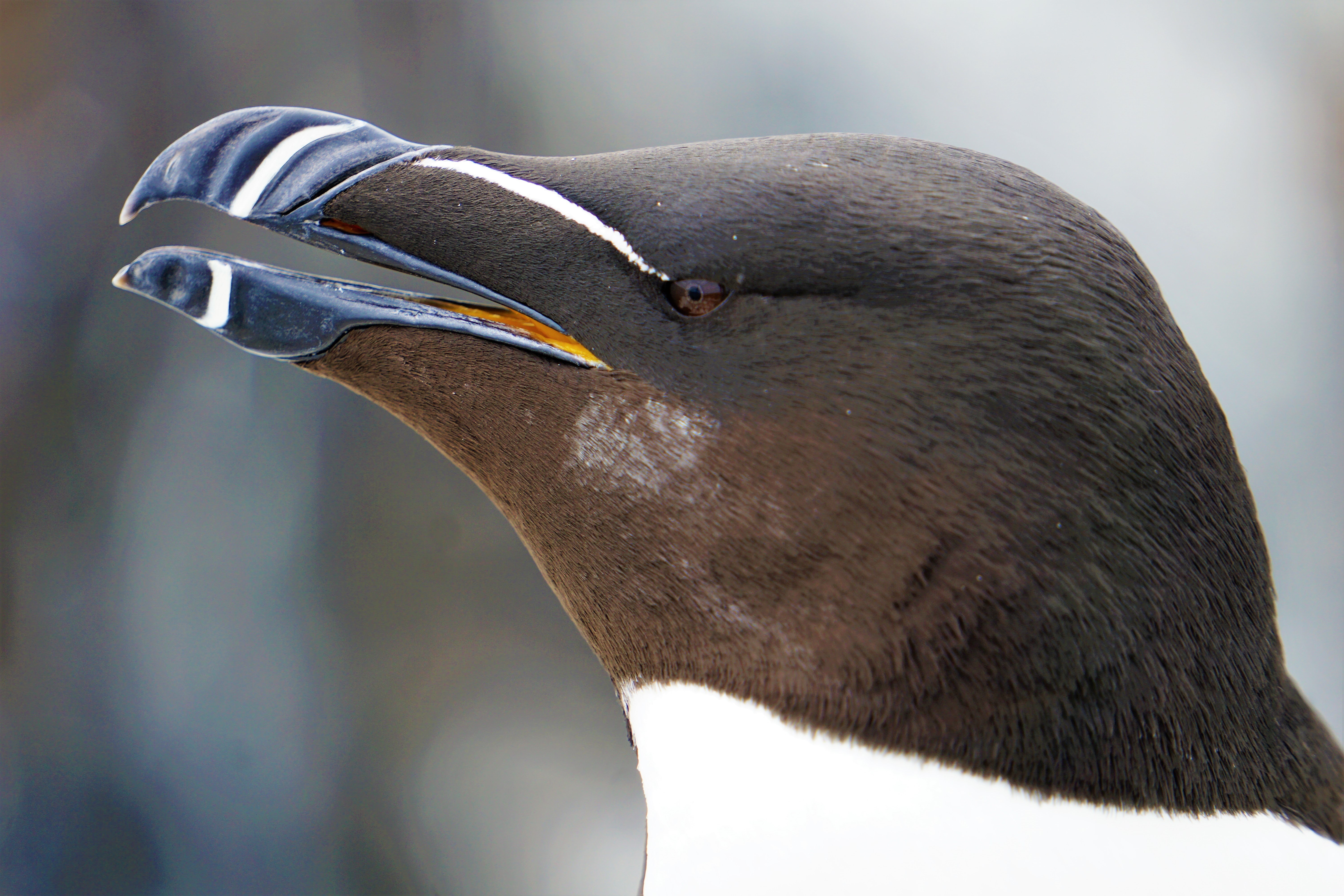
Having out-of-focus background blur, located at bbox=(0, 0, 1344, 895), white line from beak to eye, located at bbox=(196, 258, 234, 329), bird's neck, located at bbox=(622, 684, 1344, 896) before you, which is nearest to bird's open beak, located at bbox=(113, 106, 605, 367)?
white line from beak to eye, located at bbox=(196, 258, 234, 329)

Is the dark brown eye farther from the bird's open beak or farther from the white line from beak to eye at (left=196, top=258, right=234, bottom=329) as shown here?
the white line from beak to eye at (left=196, top=258, right=234, bottom=329)

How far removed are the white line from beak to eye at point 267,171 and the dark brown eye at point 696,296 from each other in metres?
0.38

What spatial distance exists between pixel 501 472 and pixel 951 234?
442mm

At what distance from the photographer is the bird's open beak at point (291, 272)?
2.94 ft

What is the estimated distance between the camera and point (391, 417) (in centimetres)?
278

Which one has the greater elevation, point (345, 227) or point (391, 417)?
point (345, 227)

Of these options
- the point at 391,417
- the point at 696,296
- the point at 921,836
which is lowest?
the point at 391,417

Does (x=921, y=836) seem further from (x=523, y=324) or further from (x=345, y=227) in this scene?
(x=345, y=227)

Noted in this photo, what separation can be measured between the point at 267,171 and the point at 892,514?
656mm

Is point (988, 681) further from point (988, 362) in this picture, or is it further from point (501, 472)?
point (501, 472)

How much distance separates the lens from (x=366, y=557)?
2.87 metres

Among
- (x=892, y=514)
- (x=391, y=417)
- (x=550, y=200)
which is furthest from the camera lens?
(x=391, y=417)

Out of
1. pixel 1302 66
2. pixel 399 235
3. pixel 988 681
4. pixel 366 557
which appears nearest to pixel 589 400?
pixel 399 235

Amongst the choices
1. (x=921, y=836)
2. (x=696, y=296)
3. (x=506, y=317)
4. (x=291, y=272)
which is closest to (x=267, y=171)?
(x=291, y=272)
